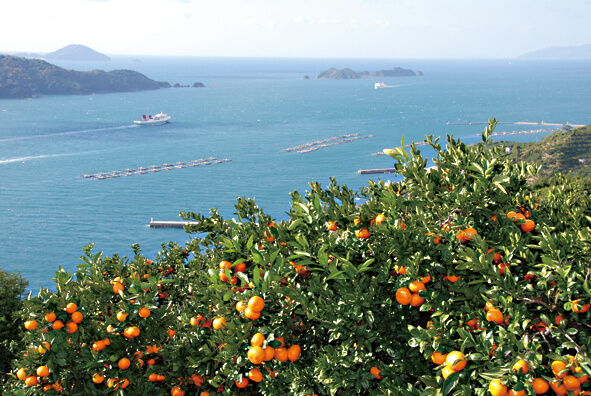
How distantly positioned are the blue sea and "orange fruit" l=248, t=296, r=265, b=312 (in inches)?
1272

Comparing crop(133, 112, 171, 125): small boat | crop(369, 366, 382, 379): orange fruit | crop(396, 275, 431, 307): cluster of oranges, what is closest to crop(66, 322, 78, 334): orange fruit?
crop(369, 366, 382, 379): orange fruit

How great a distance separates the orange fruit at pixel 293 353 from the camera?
3.80 meters

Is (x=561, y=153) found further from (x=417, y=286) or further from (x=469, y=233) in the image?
(x=417, y=286)

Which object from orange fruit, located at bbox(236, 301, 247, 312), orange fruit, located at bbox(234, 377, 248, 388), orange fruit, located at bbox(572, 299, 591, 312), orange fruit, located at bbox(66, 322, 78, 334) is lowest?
orange fruit, located at bbox(234, 377, 248, 388)

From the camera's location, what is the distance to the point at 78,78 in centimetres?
16112

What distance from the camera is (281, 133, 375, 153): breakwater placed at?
84.7m

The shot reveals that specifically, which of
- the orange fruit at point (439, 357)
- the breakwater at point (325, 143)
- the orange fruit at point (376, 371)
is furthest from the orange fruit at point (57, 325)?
the breakwater at point (325, 143)

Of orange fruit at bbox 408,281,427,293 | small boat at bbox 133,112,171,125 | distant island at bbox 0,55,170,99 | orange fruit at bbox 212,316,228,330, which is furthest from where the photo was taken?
distant island at bbox 0,55,170,99

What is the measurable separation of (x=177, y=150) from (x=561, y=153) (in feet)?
226

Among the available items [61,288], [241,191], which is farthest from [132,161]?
[61,288]

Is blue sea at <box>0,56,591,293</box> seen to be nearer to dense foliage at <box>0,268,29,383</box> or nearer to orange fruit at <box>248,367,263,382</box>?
dense foliage at <box>0,268,29,383</box>

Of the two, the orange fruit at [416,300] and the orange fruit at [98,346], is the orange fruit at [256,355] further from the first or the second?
the orange fruit at [98,346]

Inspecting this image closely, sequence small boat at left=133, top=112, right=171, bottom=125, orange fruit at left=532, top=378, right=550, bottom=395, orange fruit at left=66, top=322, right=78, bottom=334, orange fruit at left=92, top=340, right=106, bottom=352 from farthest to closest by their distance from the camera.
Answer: small boat at left=133, top=112, right=171, bottom=125, orange fruit at left=66, top=322, right=78, bottom=334, orange fruit at left=92, top=340, right=106, bottom=352, orange fruit at left=532, top=378, right=550, bottom=395

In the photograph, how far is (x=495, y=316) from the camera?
3.32 m
